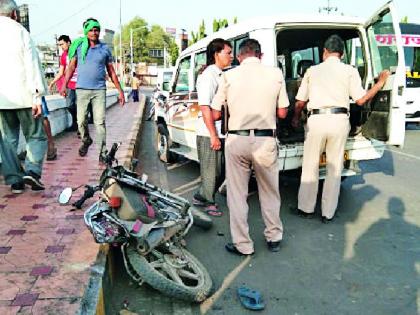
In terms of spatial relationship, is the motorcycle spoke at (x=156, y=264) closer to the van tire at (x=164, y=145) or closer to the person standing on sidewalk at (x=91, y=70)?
the person standing on sidewalk at (x=91, y=70)

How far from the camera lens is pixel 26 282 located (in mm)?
2750

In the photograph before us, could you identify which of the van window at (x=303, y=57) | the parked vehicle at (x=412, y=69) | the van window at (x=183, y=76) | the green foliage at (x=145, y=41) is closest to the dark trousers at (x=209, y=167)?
the van window at (x=303, y=57)

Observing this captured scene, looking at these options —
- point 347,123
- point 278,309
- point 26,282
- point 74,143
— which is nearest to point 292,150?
point 347,123

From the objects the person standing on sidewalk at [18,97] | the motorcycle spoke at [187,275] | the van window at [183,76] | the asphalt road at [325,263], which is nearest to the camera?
the asphalt road at [325,263]

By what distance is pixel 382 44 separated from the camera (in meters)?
5.24

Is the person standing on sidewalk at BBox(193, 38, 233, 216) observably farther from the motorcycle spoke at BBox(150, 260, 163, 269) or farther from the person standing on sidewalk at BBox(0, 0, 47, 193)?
the person standing on sidewalk at BBox(0, 0, 47, 193)

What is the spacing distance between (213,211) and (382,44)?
2780 mm

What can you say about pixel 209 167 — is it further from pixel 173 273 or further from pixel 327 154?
pixel 173 273

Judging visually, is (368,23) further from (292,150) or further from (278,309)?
(278,309)

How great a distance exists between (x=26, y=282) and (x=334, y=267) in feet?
7.88

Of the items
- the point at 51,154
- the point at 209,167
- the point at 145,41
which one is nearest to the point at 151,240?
the point at 209,167

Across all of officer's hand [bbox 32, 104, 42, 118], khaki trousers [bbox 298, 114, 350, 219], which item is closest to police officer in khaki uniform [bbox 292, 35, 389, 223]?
khaki trousers [bbox 298, 114, 350, 219]

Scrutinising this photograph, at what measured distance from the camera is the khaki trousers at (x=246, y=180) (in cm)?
385

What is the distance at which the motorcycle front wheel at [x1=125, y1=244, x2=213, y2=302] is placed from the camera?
10.0 feet
